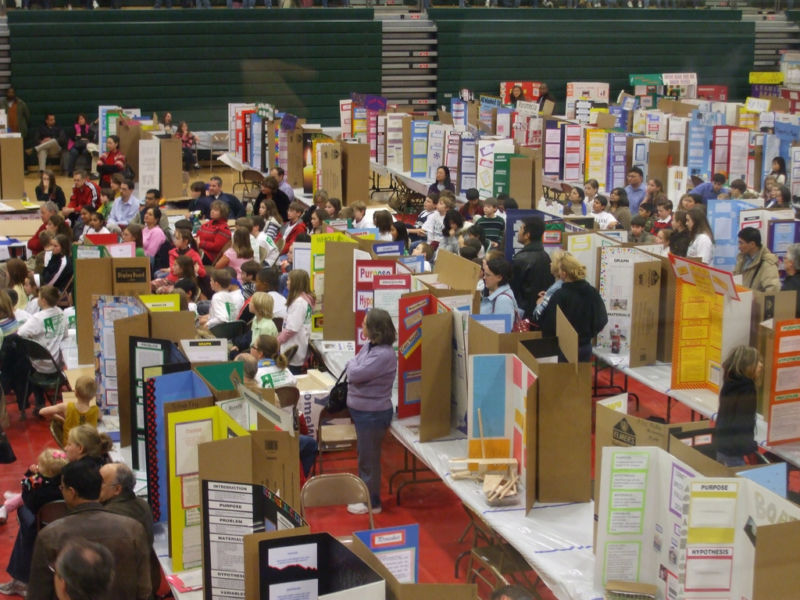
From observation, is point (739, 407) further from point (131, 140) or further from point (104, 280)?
point (131, 140)

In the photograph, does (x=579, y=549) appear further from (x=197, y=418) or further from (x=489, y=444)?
(x=197, y=418)

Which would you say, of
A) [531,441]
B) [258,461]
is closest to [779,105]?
[531,441]

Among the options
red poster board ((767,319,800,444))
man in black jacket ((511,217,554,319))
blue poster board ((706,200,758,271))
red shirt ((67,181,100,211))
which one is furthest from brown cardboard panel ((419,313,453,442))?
red shirt ((67,181,100,211))

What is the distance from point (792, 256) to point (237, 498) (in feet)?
17.9

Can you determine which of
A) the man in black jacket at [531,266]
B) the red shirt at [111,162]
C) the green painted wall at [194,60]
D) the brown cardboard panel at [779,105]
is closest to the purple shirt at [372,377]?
the man in black jacket at [531,266]

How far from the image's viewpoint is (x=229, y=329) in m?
8.88

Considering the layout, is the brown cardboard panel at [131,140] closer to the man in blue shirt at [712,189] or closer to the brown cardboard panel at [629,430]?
the man in blue shirt at [712,189]

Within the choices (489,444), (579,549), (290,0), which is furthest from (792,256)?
(290,0)

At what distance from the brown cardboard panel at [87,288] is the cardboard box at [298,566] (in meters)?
4.60

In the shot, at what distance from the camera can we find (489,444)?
623cm

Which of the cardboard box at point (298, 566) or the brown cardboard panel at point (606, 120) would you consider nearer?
the cardboard box at point (298, 566)

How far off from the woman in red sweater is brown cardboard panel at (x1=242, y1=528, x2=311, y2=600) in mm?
8034

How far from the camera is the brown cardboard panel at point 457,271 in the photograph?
26.3 ft

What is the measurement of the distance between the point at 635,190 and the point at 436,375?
309 inches
